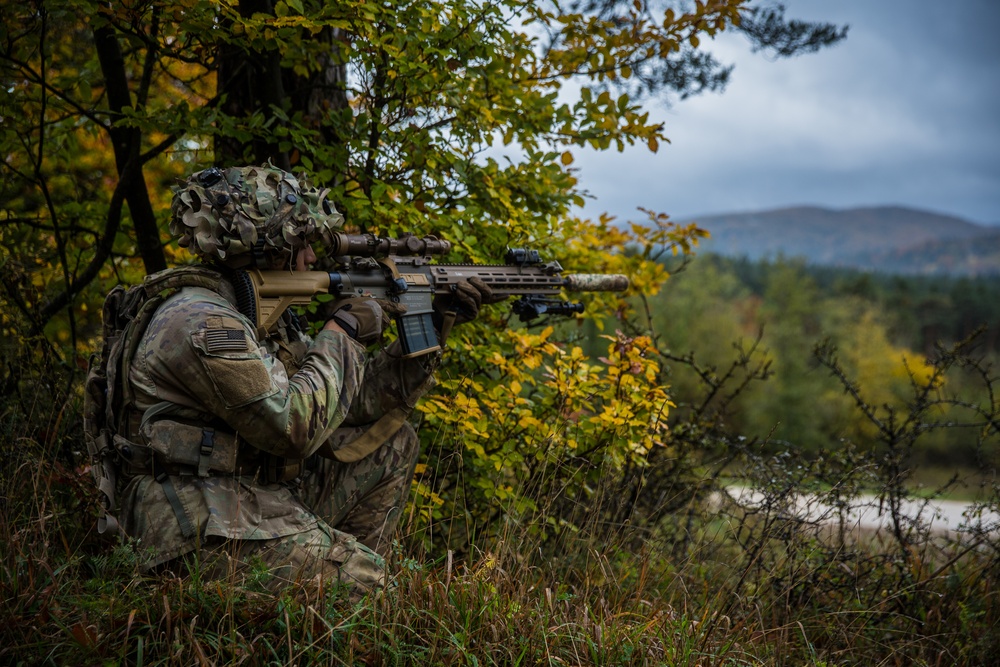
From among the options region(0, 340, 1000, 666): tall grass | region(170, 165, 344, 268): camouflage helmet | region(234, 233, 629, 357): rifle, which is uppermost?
region(170, 165, 344, 268): camouflage helmet

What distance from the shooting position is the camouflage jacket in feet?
8.75

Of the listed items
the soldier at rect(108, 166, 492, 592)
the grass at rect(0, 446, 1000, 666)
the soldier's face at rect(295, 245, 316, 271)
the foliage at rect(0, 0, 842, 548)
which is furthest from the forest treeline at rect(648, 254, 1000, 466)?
the soldier at rect(108, 166, 492, 592)

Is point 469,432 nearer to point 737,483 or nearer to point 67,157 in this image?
point 737,483

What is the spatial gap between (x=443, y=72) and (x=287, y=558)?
8.53 ft

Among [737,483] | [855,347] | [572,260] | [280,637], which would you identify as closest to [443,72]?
[572,260]

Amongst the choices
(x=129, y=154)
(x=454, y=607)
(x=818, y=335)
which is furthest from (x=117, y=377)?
(x=818, y=335)

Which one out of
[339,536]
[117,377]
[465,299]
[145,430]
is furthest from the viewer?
[465,299]

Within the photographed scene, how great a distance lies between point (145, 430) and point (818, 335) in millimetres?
58425

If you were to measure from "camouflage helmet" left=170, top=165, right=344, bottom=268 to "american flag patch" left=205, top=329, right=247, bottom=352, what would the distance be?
436 mm

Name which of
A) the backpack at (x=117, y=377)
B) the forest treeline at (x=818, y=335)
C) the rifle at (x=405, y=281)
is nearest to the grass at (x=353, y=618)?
the backpack at (x=117, y=377)

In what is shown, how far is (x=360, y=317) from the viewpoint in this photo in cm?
336

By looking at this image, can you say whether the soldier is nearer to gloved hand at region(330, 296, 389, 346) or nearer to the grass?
gloved hand at region(330, 296, 389, 346)

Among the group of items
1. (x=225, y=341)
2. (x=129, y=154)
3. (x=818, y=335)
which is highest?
(x=129, y=154)

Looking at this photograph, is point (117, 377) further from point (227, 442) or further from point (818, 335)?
point (818, 335)
